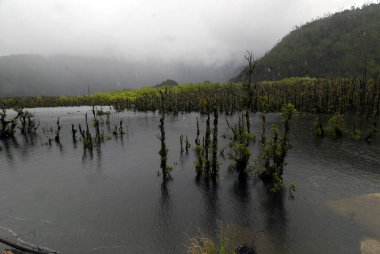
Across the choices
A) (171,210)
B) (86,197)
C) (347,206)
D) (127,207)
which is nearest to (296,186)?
(347,206)

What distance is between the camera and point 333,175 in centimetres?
4509

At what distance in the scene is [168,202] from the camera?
37.2 metres

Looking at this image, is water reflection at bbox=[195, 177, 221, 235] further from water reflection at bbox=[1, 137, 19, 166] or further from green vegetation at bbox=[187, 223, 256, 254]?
water reflection at bbox=[1, 137, 19, 166]

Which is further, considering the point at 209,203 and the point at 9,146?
the point at 9,146

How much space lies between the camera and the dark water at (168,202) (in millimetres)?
28531

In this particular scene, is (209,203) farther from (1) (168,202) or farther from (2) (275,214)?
(2) (275,214)

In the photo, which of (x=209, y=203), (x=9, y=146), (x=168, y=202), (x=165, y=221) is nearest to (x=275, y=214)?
(x=209, y=203)

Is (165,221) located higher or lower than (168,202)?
lower

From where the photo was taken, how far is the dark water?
28.5m

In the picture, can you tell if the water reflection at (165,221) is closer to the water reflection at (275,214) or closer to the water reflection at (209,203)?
the water reflection at (209,203)

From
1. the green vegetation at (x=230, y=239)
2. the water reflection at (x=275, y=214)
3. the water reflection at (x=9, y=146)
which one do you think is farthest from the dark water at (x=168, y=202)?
the water reflection at (x=9, y=146)

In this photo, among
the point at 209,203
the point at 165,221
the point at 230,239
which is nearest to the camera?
the point at 230,239

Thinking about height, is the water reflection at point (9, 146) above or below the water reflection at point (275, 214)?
above

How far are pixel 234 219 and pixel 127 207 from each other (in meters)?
13.0
